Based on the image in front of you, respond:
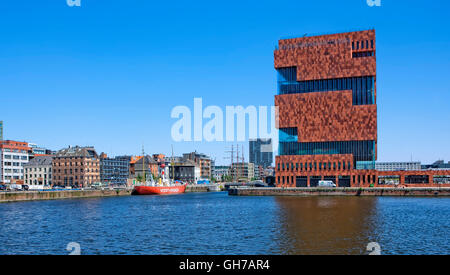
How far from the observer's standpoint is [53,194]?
124250 mm

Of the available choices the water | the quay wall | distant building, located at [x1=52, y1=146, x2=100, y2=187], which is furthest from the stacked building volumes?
the water

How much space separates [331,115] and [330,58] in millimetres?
20991

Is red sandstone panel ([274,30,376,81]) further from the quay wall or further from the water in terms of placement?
the water

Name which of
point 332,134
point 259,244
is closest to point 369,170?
point 332,134

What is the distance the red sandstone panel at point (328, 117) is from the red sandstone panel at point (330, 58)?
8231 millimetres

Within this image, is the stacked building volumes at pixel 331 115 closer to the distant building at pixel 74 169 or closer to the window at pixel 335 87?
the window at pixel 335 87

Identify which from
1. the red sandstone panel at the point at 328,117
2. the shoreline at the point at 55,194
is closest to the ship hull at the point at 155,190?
the shoreline at the point at 55,194

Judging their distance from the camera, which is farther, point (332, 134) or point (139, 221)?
point (332, 134)

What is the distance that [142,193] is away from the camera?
535 feet

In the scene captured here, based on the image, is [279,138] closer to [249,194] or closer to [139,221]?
[249,194]

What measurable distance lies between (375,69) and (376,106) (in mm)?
13628

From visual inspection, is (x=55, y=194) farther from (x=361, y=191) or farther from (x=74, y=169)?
(x=361, y=191)

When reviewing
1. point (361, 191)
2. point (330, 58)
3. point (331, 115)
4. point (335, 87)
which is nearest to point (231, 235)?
point (361, 191)
